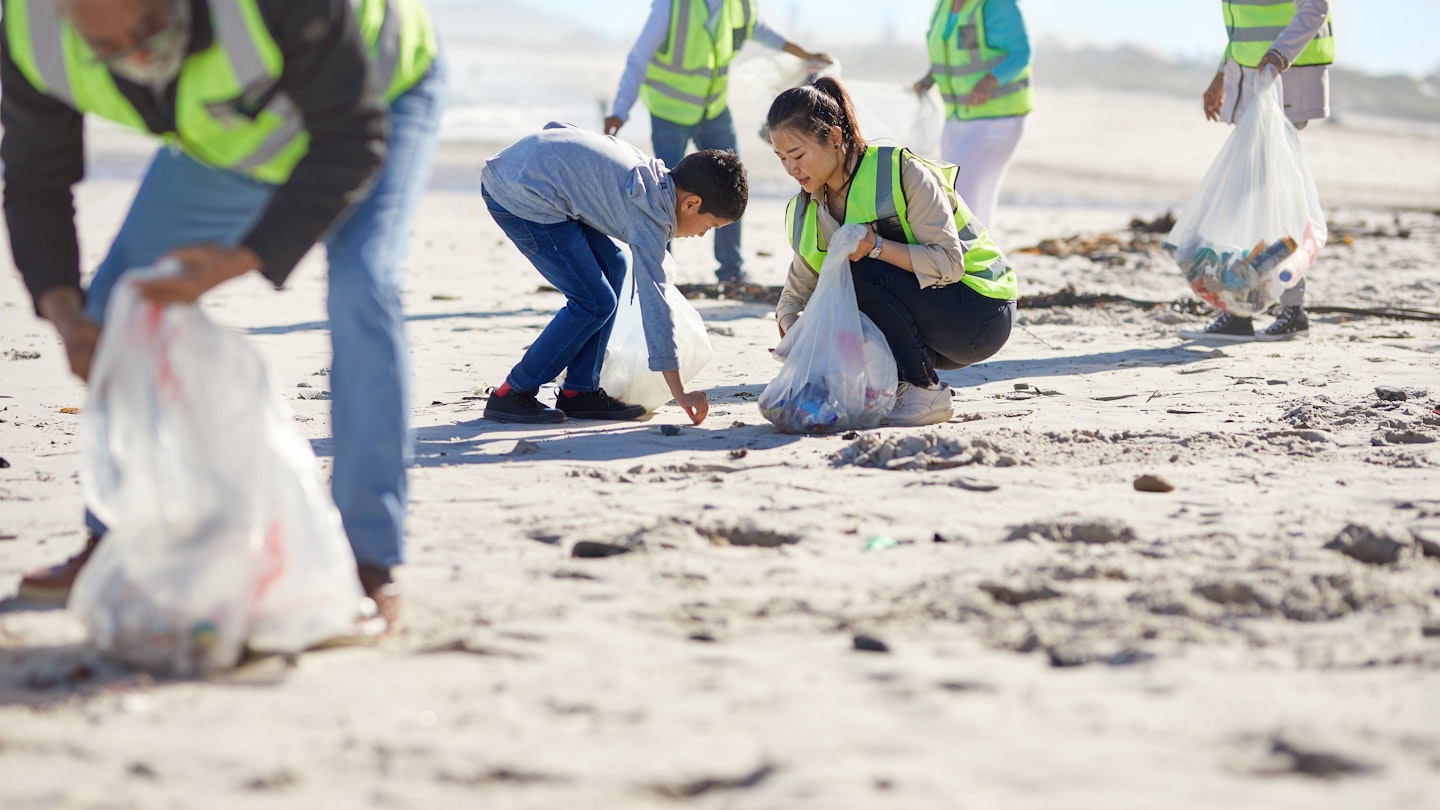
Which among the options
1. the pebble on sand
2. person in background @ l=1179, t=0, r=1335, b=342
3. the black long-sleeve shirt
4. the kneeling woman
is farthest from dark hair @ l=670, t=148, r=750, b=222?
person in background @ l=1179, t=0, r=1335, b=342

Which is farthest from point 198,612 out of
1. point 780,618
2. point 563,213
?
point 563,213

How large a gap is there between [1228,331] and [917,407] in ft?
7.86

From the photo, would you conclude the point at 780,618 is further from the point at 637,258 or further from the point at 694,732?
the point at 637,258

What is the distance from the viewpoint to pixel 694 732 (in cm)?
208

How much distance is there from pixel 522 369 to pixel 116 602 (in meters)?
2.38

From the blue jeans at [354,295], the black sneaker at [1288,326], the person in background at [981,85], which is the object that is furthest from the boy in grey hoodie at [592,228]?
the black sneaker at [1288,326]

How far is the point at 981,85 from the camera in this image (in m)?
6.46

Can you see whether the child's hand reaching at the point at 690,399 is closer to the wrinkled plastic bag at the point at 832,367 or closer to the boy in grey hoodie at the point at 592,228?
the boy in grey hoodie at the point at 592,228

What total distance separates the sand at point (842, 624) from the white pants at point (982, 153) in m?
1.68

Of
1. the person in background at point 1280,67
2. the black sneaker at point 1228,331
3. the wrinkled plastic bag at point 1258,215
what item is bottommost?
the black sneaker at point 1228,331

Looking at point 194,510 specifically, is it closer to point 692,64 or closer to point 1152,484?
point 1152,484

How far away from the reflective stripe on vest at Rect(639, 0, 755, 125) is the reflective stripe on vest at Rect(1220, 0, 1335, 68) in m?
2.40

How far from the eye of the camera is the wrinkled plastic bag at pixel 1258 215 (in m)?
5.68

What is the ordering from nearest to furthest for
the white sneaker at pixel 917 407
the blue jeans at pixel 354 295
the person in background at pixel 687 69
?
the blue jeans at pixel 354 295 < the white sneaker at pixel 917 407 < the person in background at pixel 687 69
